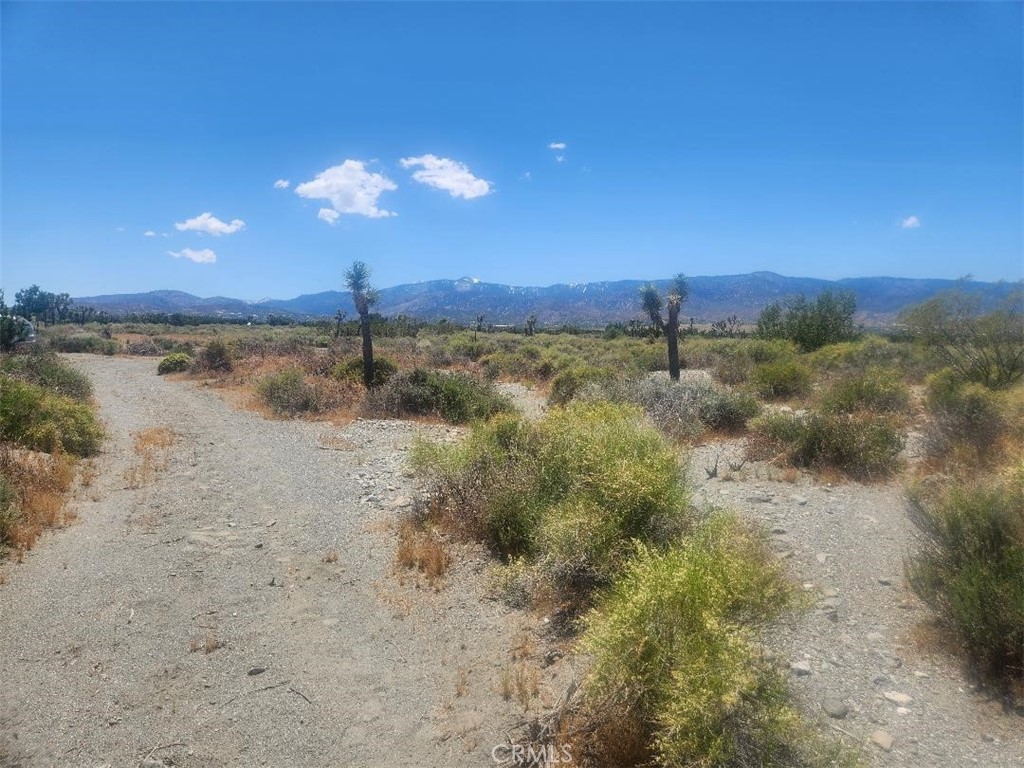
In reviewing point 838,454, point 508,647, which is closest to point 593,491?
point 508,647

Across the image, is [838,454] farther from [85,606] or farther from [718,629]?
[85,606]

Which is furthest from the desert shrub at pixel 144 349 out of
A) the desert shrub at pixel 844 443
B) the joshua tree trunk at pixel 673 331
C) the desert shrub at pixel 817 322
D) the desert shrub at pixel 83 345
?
the desert shrub at pixel 844 443

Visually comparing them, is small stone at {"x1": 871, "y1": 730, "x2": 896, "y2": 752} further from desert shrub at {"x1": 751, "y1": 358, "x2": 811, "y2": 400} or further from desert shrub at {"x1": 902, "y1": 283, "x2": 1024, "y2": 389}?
desert shrub at {"x1": 751, "y1": 358, "x2": 811, "y2": 400}

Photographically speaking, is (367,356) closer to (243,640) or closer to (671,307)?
(671,307)

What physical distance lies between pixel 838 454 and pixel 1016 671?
5403mm

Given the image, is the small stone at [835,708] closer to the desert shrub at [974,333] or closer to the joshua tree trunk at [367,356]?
the desert shrub at [974,333]

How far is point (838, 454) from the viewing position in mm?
8930

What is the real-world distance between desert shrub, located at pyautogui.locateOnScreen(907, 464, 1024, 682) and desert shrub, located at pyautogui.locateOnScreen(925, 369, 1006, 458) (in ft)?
12.1

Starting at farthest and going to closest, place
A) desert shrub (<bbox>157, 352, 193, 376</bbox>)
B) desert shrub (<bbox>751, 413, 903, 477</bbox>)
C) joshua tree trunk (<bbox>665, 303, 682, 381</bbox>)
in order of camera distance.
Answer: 1. desert shrub (<bbox>157, 352, 193, 376</bbox>)
2. joshua tree trunk (<bbox>665, 303, 682, 381</bbox>)
3. desert shrub (<bbox>751, 413, 903, 477</bbox>)

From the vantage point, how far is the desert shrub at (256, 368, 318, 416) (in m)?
17.0

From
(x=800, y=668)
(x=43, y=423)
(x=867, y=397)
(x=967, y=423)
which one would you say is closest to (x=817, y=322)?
(x=867, y=397)

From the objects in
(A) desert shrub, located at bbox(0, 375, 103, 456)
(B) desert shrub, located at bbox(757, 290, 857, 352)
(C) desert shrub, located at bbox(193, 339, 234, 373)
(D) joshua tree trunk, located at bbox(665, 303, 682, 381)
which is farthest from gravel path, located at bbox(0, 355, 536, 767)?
(B) desert shrub, located at bbox(757, 290, 857, 352)

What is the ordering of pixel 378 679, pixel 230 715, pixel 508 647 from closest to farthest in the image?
pixel 230 715
pixel 378 679
pixel 508 647

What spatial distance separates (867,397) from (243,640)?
457 inches
